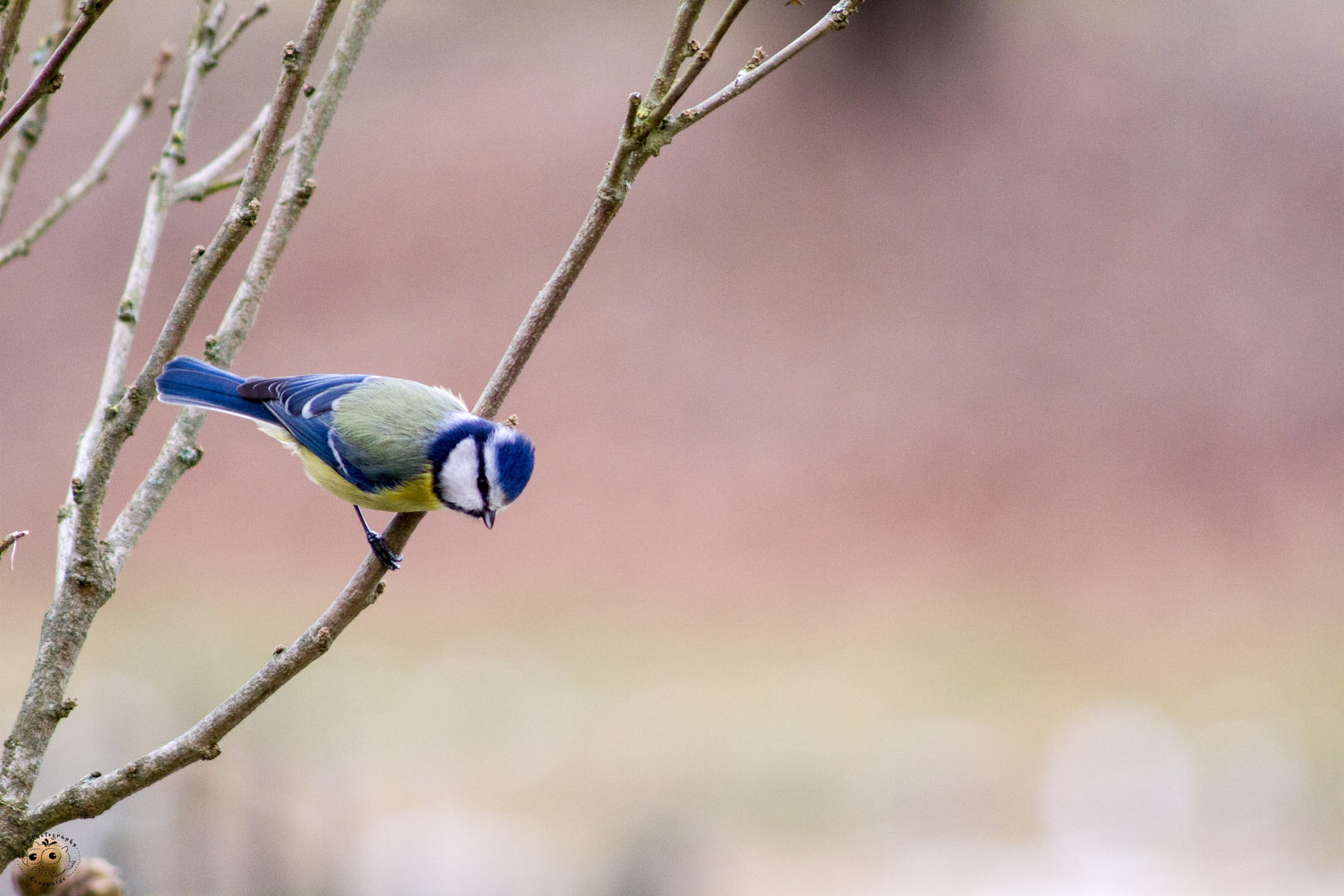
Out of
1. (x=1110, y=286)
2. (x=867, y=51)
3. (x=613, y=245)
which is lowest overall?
(x=613, y=245)

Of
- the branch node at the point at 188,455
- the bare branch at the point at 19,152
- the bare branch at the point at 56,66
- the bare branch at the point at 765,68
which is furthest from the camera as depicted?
the bare branch at the point at 19,152

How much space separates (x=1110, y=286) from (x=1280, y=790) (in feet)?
9.51

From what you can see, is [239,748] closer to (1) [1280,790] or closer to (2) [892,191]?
(1) [1280,790]

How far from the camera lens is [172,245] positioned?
Result: 6.58m

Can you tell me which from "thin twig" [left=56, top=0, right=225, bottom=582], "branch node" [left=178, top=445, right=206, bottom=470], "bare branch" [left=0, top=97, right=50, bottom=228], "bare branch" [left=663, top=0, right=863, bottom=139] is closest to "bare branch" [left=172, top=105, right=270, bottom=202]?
"thin twig" [left=56, top=0, right=225, bottom=582]

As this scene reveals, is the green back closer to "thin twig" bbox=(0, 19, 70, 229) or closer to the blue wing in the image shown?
the blue wing

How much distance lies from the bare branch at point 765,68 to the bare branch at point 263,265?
379 mm

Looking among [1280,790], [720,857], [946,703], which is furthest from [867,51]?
[720,857]

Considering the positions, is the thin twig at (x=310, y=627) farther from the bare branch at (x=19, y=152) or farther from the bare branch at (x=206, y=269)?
the bare branch at (x=19, y=152)

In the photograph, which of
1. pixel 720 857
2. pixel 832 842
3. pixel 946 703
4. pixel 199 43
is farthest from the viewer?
pixel 946 703

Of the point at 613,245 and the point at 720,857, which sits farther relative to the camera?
the point at 613,245

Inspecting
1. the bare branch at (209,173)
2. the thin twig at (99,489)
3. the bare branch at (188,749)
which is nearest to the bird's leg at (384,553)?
the bare branch at (188,749)

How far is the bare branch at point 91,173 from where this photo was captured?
1.33 meters

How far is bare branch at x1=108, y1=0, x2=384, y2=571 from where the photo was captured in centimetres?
120
